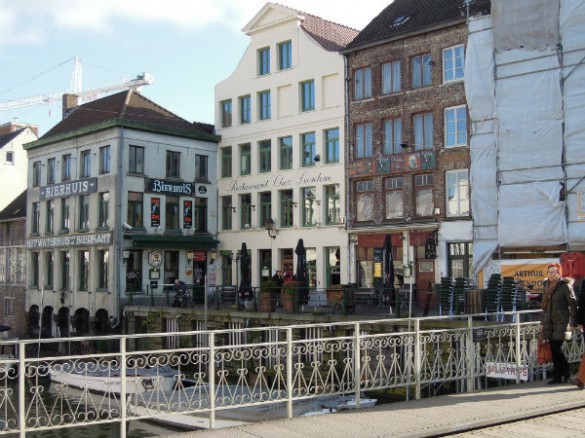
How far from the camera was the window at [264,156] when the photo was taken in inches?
1539

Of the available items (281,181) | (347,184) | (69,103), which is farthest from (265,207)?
(69,103)

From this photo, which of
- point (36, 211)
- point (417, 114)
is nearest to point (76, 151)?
point (36, 211)

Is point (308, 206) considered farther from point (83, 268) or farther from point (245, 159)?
point (83, 268)

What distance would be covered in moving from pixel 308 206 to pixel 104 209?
10404 millimetres

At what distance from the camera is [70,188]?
4075 centimetres

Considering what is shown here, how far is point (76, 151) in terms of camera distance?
40.8m

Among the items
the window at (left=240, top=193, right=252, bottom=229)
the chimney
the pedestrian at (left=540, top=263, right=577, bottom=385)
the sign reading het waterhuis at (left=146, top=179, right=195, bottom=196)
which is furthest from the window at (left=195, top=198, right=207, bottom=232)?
the pedestrian at (left=540, top=263, right=577, bottom=385)

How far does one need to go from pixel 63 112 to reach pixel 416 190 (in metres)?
25.2

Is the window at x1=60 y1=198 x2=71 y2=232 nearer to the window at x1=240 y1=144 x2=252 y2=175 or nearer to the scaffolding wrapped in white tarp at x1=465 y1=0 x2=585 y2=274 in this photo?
the window at x1=240 y1=144 x2=252 y2=175

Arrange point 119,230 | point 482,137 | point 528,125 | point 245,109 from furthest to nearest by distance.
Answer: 1. point 245,109
2. point 119,230
3. point 482,137
4. point 528,125

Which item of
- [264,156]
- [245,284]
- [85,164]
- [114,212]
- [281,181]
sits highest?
[264,156]

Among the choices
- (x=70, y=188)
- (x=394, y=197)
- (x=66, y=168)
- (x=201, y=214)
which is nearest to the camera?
(x=394, y=197)

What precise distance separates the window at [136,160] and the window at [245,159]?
5312 mm

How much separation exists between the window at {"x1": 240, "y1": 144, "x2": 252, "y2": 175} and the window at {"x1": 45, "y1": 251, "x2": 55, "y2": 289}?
458 inches
